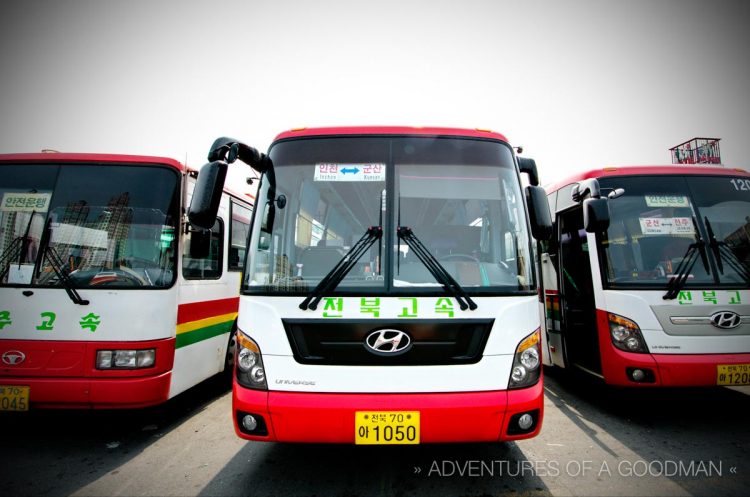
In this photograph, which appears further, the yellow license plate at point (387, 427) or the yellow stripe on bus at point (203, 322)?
the yellow stripe on bus at point (203, 322)

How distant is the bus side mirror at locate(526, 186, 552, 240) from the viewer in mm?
3074

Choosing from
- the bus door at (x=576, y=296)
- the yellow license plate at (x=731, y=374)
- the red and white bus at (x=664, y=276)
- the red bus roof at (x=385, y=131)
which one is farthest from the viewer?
the bus door at (x=576, y=296)

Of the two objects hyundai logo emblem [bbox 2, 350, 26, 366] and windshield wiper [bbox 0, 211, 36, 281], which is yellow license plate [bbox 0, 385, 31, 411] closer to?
hyundai logo emblem [bbox 2, 350, 26, 366]

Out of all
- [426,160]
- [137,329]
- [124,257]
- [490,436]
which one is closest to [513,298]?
[490,436]

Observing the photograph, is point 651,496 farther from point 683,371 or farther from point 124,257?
point 124,257

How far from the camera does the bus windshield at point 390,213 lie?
278 centimetres

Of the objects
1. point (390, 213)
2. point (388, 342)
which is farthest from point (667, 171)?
point (388, 342)

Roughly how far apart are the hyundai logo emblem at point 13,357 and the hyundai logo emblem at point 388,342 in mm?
3398

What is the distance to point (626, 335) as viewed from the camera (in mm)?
4152

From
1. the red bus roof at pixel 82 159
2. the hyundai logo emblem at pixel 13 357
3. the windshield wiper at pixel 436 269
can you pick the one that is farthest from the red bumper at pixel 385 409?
the red bus roof at pixel 82 159

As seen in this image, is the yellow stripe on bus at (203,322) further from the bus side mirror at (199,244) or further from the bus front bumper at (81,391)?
the bus side mirror at (199,244)

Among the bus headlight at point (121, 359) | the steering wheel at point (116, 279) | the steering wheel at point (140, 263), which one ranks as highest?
the steering wheel at point (140, 263)

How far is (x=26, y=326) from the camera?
3.58 m

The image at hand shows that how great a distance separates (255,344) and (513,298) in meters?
1.86
